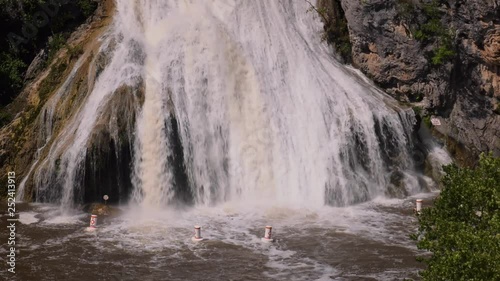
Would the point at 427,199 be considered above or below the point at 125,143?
below

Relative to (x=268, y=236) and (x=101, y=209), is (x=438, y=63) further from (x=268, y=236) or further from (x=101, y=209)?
(x=101, y=209)

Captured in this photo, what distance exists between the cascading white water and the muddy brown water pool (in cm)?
137

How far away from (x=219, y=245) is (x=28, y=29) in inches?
725

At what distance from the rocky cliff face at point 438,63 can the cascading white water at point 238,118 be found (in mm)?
1714

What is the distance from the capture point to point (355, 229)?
2308cm

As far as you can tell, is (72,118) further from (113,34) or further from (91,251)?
(91,251)

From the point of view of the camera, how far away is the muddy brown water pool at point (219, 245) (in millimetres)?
19359

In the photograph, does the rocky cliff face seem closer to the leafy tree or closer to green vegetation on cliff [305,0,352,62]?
green vegetation on cliff [305,0,352,62]

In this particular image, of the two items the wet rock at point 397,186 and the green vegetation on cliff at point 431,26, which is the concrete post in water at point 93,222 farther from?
the green vegetation on cliff at point 431,26

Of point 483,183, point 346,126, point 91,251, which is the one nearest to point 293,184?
point 346,126

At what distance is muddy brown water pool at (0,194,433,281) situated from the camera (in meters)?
19.4

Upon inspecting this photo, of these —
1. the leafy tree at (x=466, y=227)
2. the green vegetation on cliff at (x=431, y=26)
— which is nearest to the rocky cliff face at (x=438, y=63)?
the green vegetation on cliff at (x=431, y=26)

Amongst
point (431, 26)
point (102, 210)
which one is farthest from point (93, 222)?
point (431, 26)

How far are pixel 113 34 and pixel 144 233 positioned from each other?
10917mm
